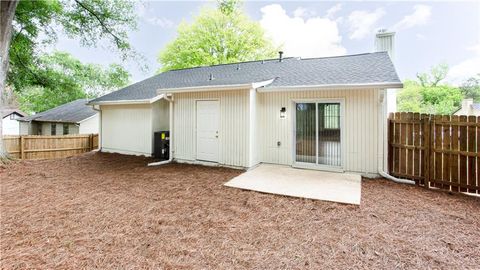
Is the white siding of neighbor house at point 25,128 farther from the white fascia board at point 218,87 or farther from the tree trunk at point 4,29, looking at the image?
the white fascia board at point 218,87

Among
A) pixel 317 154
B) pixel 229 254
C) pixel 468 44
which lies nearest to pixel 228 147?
pixel 317 154

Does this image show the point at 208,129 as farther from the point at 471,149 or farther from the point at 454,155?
the point at 471,149

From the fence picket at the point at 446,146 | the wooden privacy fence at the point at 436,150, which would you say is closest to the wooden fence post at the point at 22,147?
the wooden privacy fence at the point at 436,150

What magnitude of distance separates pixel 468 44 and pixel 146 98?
4065 centimetres

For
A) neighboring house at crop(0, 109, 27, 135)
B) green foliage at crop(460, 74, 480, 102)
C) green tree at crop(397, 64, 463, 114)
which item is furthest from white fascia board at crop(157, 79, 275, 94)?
green foliage at crop(460, 74, 480, 102)

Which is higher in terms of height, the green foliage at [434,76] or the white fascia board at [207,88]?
the green foliage at [434,76]

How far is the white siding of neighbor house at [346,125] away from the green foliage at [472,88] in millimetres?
40277

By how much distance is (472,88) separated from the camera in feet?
112

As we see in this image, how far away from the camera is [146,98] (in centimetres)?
903

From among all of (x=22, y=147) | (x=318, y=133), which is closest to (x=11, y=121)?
(x=22, y=147)

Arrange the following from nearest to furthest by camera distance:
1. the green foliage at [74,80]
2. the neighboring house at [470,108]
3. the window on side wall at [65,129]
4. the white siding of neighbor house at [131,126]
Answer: the white siding of neighbor house at [131,126]
the window on side wall at [65,129]
the neighboring house at [470,108]
the green foliage at [74,80]

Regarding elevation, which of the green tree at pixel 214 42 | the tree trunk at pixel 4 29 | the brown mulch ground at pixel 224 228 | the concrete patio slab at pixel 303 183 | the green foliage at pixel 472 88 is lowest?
the brown mulch ground at pixel 224 228

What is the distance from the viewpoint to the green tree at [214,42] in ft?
74.2

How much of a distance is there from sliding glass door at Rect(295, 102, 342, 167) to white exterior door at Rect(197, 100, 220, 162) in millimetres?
2527
